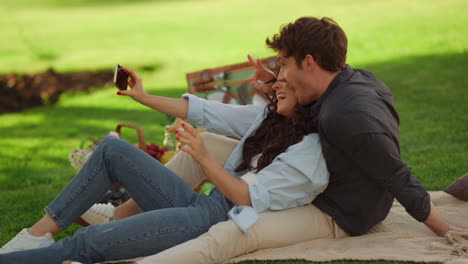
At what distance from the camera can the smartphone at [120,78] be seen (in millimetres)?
3631

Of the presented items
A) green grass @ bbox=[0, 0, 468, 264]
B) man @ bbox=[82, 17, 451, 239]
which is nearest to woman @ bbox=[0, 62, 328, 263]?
man @ bbox=[82, 17, 451, 239]

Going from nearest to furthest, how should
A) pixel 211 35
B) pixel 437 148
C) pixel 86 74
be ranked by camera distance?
pixel 437 148, pixel 86 74, pixel 211 35

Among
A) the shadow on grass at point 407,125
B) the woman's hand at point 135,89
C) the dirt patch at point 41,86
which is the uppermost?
the woman's hand at point 135,89

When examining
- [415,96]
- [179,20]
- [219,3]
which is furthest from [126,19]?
[415,96]

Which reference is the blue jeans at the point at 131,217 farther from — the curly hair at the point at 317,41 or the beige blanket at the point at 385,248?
the curly hair at the point at 317,41

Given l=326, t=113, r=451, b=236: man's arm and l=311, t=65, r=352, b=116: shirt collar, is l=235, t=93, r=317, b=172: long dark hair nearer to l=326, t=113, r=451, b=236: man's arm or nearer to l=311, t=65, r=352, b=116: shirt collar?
l=311, t=65, r=352, b=116: shirt collar

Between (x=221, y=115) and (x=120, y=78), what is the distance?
64cm

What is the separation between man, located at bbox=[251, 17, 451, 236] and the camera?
2955 millimetres

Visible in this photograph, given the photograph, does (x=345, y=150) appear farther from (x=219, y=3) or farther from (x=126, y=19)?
(x=219, y=3)

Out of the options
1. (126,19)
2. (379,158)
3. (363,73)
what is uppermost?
(363,73)

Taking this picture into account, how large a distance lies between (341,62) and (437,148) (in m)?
2.83

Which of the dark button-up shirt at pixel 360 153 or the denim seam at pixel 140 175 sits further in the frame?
the denim seam at pixel 140 175

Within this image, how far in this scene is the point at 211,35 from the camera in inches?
724

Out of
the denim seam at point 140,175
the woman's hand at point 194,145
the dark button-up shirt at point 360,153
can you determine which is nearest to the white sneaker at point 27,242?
the denim seam at point 140,175
